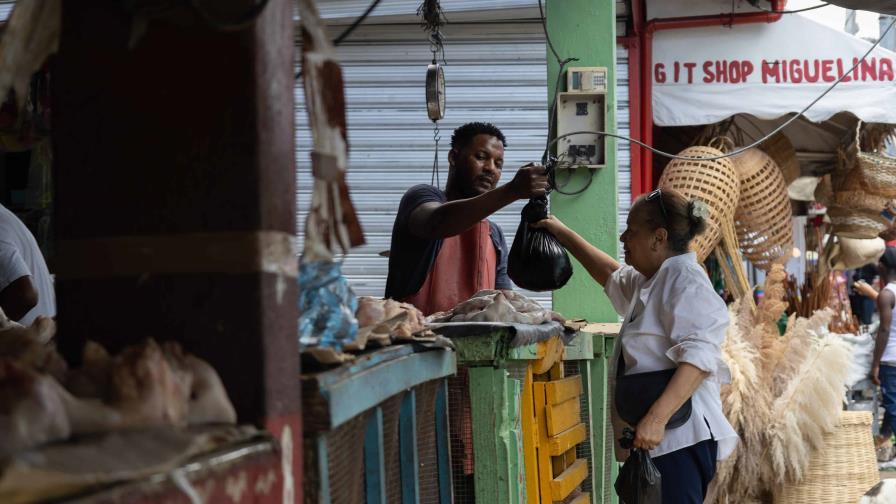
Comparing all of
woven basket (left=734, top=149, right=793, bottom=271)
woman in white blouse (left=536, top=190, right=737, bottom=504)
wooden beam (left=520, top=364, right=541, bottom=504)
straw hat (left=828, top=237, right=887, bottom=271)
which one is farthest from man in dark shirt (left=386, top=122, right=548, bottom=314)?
straw hat (left=828, top=237, right=887, bottom=271)

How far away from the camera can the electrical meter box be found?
5871 mm

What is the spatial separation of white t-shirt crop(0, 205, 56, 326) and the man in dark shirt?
1.46 meters

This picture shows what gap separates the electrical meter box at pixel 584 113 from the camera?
587cm

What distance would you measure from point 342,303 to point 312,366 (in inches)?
8.8

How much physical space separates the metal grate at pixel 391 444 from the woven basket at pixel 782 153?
6481 mm

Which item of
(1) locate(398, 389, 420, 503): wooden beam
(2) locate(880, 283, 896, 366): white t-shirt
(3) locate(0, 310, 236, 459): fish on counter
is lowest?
Result: (2) locate(880, 283, 896, 366): white t-shirt

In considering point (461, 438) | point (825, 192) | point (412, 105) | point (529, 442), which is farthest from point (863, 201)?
point (461, 438)

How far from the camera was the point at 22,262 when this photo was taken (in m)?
4.24

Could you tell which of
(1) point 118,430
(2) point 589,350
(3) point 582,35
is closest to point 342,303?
(1) point 118,430

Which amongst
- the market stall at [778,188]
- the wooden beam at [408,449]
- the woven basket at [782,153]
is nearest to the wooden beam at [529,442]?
the wooden beam at [408,449]

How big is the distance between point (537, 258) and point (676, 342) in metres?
0.74

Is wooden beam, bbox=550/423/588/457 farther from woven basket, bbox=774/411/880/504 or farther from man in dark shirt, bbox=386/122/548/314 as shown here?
woven basket, bbox=774/411/880/504

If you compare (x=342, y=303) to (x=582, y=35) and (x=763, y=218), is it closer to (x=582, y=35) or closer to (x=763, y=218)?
(x=582, y=35)

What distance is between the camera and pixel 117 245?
1552mm
